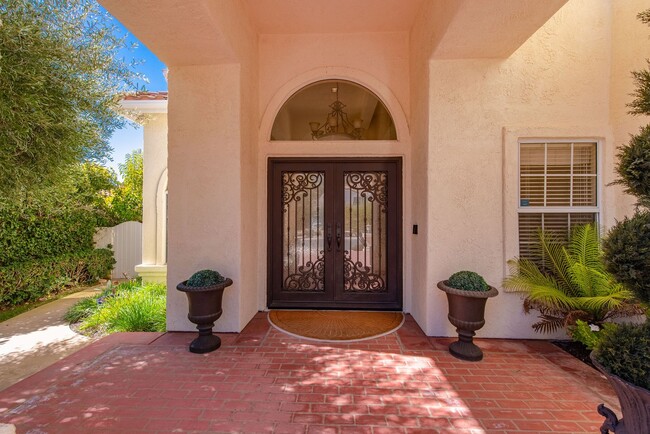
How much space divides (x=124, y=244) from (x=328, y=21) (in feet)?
28.7

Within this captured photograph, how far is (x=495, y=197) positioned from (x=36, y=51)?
5.83 metres

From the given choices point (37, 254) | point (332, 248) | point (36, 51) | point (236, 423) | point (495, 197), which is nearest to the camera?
point (236, 423)

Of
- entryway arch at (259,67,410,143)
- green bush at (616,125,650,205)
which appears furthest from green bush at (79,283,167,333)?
green bush at (616,125,650,205)

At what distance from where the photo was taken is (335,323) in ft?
15.0

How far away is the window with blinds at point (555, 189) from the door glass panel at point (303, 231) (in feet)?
10.1

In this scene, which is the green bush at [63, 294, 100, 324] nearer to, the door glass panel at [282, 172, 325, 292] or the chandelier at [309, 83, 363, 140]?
the door glass panel at [282, 172, 325, 292]

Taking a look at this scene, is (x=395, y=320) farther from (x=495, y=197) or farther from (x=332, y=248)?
(x=495, y=197)

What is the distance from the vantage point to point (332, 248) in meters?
5.18

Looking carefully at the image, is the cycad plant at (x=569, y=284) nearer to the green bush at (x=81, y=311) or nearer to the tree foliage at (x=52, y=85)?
the tree foliage at (x=52, y=85)

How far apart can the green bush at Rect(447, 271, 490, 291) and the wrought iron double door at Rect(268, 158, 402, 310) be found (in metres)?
1.47

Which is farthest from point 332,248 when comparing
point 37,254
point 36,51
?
point 37,254

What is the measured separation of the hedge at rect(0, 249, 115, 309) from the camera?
21.0ft

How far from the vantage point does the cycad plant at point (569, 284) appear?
11.6 ft

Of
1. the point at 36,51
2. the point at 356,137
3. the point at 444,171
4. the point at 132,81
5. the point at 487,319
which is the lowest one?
the point at 487,319
